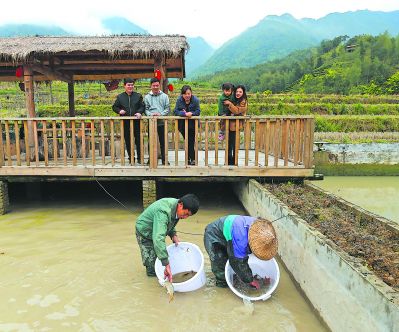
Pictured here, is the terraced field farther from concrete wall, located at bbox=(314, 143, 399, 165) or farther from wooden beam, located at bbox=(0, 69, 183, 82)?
concrete wall, located at bbox=(314, 143, 399, 165)

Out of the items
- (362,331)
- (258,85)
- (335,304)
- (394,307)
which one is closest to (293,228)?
(335,304)

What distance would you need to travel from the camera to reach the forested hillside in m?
52.4

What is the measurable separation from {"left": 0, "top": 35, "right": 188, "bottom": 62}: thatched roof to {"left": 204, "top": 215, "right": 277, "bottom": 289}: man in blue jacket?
448 cm

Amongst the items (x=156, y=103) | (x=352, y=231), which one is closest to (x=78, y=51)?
(x=156, y=103)

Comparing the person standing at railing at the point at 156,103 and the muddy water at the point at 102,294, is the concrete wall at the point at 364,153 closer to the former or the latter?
the person standing at railing at the point at 156,103

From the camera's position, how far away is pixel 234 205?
8.15 m

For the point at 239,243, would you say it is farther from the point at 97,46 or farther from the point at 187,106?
the point at 97,46

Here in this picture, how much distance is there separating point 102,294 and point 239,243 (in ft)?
5.43

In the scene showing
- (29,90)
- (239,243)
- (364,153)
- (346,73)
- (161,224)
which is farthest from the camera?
(346,73)

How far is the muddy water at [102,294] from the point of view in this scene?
3697 millimetres

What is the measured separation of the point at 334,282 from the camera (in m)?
3.31

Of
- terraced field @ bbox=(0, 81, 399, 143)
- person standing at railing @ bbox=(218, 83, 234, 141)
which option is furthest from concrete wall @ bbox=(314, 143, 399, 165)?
person standing at railing @ bbox=(218, 83, 234, 141)

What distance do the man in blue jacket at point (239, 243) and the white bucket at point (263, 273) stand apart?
6.0 inches

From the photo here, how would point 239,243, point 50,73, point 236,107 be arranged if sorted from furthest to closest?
1. point 50,73
2. point 236,107
3. point 239,243
